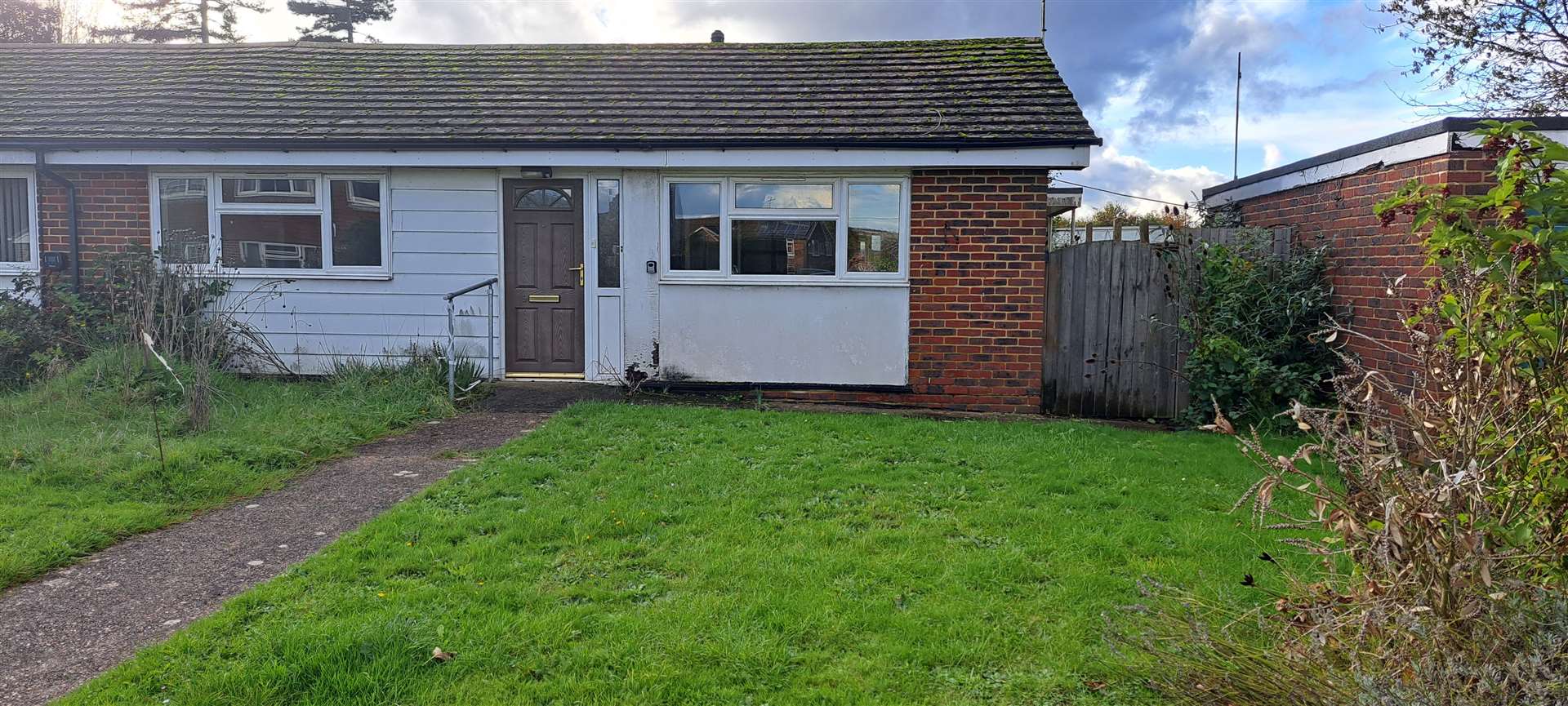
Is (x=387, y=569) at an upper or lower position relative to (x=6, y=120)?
lower

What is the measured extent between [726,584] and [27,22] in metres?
39.8

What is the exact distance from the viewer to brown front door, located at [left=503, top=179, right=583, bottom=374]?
967 cm

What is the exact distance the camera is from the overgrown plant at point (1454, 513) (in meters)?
2.44

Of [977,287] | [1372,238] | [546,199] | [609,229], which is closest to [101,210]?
[546,199]

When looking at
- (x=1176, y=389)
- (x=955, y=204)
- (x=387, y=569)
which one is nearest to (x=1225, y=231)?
(x=1176, y=389)

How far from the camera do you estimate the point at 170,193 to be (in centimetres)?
984

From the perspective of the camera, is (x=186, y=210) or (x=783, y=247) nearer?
(x=783, y=247)

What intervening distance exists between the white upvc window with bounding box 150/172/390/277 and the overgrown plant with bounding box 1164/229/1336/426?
780 cm

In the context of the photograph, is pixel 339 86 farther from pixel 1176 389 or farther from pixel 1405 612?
pixel 1405 612

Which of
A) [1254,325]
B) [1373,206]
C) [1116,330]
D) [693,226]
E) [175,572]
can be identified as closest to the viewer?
[175,572]

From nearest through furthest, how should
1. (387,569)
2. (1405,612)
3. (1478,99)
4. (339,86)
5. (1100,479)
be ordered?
(1405,612), (387,569), (1100,479), (339,86), (1478,99)

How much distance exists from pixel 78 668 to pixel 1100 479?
510 cm

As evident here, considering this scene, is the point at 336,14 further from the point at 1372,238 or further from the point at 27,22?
the point at 1372,238

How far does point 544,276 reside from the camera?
32.0ft
